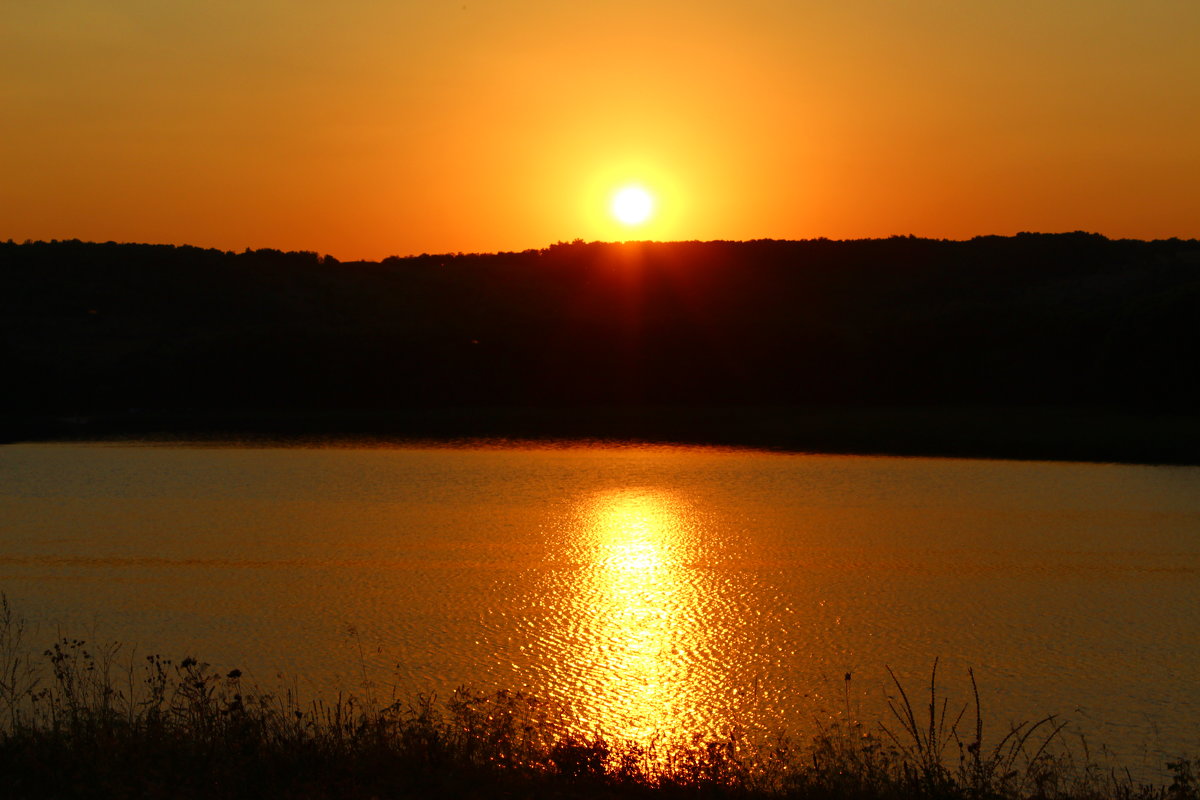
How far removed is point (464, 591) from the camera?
10.6m

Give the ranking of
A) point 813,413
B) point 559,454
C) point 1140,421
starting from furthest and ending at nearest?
point 813,413 → point 1140,421 → point 559,454

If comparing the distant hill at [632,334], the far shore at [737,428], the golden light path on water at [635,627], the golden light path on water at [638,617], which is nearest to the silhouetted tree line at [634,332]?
the distant hill at [632,334]

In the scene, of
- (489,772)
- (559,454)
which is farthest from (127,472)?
(489,772)

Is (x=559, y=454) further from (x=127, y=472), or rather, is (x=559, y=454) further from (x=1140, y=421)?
(x=1140, y=421)

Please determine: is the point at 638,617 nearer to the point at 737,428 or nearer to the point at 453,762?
the point at 453,762

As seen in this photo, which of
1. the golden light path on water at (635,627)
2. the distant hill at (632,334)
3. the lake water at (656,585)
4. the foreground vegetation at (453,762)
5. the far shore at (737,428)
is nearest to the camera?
the foreground vegetation at (453,762)

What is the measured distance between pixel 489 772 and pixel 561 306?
50349 mm

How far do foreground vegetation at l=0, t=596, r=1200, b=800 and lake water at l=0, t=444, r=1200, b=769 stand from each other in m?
0.86

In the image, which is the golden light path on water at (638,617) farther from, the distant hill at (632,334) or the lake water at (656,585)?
the distant hill at (632,334)

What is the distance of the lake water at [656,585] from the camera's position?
7727 millimetres

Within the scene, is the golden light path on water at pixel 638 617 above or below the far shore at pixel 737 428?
below

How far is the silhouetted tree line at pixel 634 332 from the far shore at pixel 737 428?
2.21 meters

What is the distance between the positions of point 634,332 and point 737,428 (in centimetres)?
1414

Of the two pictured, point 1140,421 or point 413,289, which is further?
point 413,289
